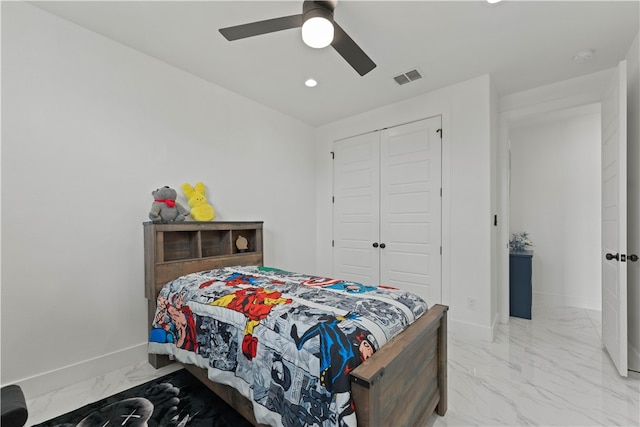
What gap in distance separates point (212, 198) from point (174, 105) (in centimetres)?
96

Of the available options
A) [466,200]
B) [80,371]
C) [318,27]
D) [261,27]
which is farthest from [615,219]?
[80,371]

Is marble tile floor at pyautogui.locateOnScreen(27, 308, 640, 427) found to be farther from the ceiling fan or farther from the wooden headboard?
the ceiling fan

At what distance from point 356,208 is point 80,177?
2.94 metres

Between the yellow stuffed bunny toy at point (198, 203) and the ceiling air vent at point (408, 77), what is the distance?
2292mm

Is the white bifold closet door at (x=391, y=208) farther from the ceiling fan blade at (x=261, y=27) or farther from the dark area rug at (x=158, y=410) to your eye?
the dark area rug at (x=158, y=410)

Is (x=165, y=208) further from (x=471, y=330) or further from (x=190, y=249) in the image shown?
(x=471, y=330)

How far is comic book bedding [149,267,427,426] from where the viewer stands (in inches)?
45.8

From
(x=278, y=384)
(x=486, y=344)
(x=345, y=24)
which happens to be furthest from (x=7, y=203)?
(x=486, y=344)

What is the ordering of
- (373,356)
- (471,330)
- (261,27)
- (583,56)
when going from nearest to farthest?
(373,356) → (261,27) → (583,56) → (471,330)

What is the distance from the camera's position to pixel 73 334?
6.98ft

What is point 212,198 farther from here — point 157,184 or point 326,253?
point 326,253

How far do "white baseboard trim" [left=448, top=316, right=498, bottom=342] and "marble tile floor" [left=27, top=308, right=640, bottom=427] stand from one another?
0.09 m

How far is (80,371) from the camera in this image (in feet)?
7.04

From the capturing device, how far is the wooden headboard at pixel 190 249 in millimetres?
2271
